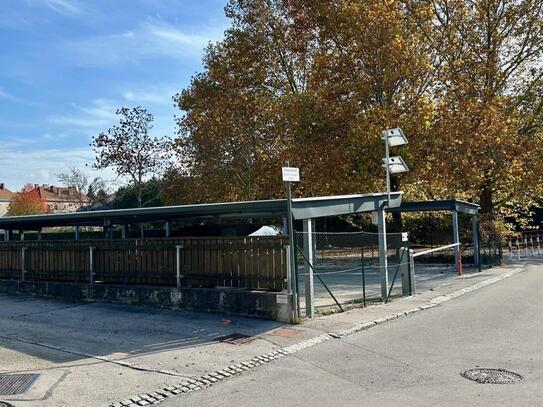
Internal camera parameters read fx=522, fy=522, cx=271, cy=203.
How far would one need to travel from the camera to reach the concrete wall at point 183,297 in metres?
10.5

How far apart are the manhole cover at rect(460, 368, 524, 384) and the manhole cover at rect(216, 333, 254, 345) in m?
3.69

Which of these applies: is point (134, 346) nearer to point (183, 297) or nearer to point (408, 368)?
point (183, 297)

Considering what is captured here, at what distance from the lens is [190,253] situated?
39.9 ft

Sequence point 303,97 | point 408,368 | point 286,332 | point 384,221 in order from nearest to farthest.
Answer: point 408,368 → point 286,332 → point 384,221 → point 303,97

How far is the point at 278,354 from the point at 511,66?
25436 mm

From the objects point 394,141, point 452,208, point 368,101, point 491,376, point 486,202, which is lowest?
point 491,376

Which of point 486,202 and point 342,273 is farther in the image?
point 486,202

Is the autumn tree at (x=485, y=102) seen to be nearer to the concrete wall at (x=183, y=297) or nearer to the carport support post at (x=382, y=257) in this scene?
the carport support post at (x=382, y=257)

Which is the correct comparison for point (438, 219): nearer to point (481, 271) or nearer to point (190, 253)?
point (481, 271)

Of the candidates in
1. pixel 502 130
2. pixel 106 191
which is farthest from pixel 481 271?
pixel 106 191

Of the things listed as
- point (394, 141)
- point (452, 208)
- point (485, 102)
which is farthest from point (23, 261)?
point (485, 102)

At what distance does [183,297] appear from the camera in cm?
1185

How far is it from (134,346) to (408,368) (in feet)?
14.7

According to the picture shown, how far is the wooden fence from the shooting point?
10.9 metres
